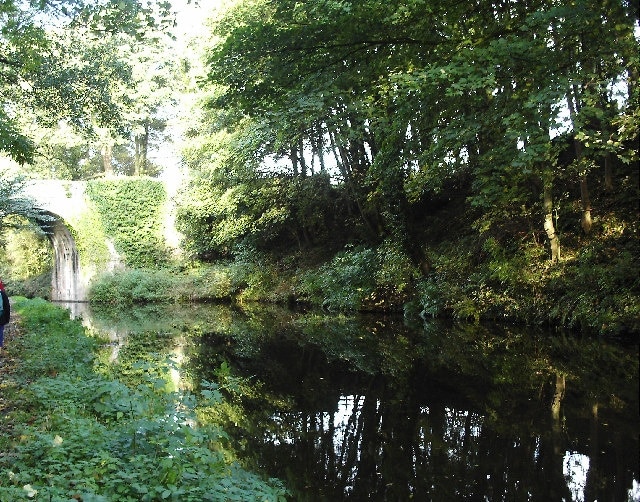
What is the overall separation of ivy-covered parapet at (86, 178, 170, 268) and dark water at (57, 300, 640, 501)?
1745cm

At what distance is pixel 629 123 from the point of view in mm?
7461

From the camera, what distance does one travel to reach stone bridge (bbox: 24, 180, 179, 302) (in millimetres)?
24281

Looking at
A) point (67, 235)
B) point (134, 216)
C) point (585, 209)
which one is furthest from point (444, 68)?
point (67, 235)

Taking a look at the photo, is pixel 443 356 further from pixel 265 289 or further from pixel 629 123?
pixel 265 289

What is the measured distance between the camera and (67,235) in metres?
26.0

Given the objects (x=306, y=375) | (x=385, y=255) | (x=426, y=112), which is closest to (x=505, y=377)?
(x=306, y=375)

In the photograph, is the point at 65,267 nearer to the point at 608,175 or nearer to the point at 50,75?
the point at 50,75

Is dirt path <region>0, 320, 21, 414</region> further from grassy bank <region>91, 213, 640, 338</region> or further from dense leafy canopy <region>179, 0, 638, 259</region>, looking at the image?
grassy bank <region>91, 213, 640, 338</region>

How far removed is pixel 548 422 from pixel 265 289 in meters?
16.1

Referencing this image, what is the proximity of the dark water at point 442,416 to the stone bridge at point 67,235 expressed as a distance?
697 inches

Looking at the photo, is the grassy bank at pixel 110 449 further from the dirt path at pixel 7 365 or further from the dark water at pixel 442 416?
the dark water at pixel 442 416

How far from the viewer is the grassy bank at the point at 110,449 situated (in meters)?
2.96

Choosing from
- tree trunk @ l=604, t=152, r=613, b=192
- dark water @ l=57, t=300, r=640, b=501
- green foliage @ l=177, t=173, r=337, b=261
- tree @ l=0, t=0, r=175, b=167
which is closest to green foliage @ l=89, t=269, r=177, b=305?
green foliage @ l=177, t=173, r=337, b=261

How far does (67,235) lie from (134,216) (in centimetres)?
338
